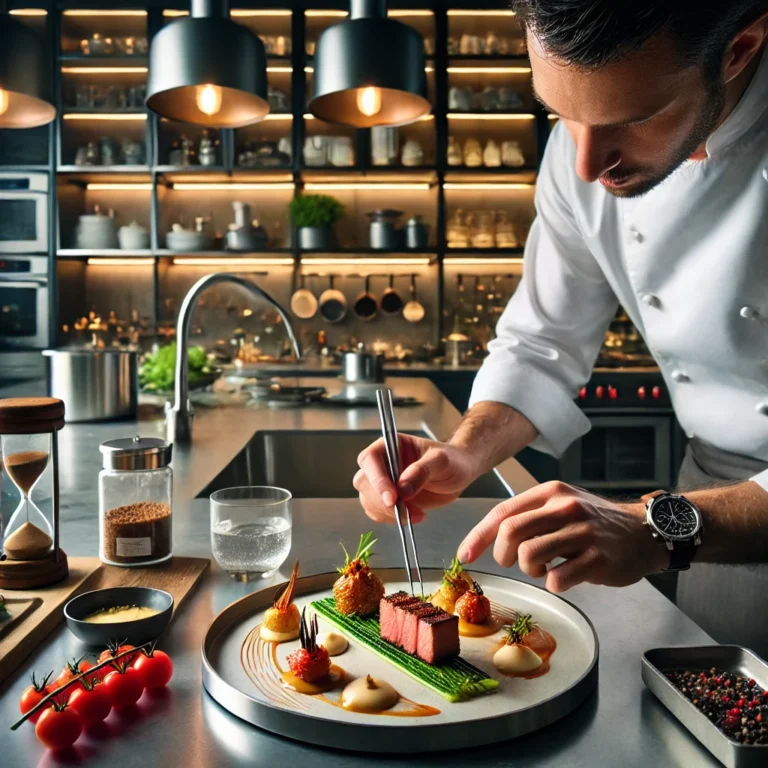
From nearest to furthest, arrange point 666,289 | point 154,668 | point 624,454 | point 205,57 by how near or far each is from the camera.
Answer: point 154,668 → point 666,289 → point 205,57 → point 624,454

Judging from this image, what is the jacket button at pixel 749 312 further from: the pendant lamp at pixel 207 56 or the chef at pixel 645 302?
the pendant lamp at pixel 207 56

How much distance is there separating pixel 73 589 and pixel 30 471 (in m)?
0.18

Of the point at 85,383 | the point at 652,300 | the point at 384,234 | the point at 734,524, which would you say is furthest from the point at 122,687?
the point at 384,234

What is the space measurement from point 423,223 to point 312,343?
3.60ft

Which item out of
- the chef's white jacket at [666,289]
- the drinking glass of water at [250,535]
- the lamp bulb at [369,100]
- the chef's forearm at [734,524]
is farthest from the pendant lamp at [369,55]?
the chef's forearm at [734,524]

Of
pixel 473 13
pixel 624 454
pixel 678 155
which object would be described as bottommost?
pixel 624 454

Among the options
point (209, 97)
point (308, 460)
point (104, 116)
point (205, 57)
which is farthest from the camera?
point (104, 116)

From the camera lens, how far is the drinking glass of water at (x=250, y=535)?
1168 mm

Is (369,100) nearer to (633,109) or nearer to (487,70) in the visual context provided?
(633,109)

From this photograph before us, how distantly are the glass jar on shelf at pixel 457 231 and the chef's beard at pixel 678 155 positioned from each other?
166 inches

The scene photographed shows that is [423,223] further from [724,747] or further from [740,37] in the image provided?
[724,747]

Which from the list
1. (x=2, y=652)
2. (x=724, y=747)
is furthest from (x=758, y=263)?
(x=2, y=652)

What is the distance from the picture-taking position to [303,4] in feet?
17.0

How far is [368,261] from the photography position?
5.67m
